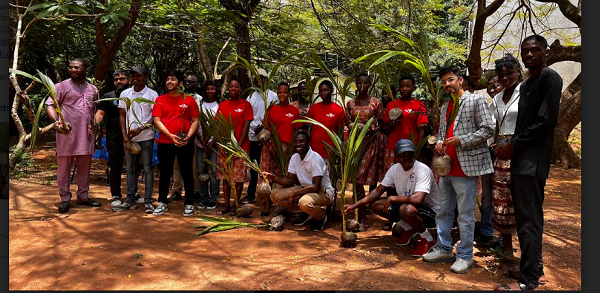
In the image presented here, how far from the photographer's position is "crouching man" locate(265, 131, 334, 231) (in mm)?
4137

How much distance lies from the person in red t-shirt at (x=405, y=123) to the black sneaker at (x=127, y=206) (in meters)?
3.05

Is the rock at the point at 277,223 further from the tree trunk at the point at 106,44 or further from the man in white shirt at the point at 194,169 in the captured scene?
the tree trunk at the point at 106,44

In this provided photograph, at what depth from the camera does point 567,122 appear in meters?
9.46

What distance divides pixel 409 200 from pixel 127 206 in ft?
11.0

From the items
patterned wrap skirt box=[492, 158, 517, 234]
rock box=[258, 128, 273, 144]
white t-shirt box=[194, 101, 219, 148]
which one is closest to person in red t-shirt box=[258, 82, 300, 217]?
rock box=[258, 128, 273, 144]

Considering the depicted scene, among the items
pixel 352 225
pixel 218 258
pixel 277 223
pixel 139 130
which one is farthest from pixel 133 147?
pixel 352 225

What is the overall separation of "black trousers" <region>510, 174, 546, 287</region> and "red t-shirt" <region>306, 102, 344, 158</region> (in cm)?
218

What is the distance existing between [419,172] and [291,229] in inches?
59.1

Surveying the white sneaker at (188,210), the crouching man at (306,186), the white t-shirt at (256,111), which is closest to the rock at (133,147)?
the white sneaker at (188,210)

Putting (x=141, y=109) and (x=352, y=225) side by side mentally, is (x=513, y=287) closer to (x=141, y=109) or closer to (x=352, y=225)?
(x=352, y=225)

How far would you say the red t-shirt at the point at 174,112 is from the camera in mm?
4812

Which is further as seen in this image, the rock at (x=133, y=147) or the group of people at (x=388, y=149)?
the rock at (x=133, y=147)

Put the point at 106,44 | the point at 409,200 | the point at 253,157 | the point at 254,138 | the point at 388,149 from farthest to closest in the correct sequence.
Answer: the point at 106,44
the point at 253,157
the point at 254,138
the point at 388,149
the point at 409,200

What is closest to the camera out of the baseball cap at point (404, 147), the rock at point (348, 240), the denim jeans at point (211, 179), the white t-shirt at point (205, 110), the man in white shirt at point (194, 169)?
the baseball cap at point (404, 147)
